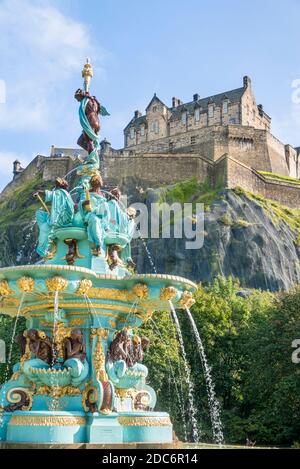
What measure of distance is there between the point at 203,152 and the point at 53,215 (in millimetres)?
65223

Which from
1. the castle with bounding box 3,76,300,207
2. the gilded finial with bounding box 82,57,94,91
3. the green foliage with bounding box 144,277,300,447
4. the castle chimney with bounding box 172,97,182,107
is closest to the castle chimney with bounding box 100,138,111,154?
the castle with bounding box 3,76,300,207

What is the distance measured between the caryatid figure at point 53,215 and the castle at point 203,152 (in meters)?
54.7

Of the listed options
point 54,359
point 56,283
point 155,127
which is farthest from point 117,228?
point 155,127

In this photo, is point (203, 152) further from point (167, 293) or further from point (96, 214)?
point (167, 293)

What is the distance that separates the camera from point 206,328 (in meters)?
34.5

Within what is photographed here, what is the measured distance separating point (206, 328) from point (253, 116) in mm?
62185

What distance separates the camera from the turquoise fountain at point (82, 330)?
10875 mm

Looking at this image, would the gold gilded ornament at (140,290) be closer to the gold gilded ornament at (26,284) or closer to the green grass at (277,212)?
the gold gilded ornament at (26,284)

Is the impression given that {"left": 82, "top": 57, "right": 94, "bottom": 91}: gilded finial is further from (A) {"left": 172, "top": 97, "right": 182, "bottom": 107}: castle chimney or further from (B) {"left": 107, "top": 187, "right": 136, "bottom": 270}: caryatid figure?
(A) {"left": 172, "top": 97, "right": 182, "bottom": 107}: castle chimney

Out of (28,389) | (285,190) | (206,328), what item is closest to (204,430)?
(206,328)

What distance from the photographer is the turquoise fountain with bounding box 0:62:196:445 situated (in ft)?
35.7

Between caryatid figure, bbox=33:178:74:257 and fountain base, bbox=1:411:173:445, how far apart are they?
3346 mm

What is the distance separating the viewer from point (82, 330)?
11.9 metres
